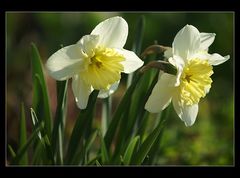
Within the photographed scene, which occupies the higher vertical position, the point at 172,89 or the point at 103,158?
the point at 172,89

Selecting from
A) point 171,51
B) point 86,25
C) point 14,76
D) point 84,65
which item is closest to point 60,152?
point 84,65

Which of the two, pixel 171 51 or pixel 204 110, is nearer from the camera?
pixel 171 51

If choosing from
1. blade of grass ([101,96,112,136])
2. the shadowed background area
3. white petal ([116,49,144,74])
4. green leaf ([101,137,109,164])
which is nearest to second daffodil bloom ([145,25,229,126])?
white petal ([116,49,144,74])

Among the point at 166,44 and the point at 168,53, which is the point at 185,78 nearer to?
the point at 168,53

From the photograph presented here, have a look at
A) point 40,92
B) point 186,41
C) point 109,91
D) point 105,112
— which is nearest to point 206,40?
point 186,41

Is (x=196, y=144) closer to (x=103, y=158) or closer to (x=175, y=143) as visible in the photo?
(x=175, y=143)

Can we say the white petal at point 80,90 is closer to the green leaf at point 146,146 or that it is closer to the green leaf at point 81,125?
the green leaf at point 81,125

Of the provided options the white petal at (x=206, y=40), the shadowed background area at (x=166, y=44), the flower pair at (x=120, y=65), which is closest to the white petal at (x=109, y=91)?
the flower pair at (x=120, y=65)

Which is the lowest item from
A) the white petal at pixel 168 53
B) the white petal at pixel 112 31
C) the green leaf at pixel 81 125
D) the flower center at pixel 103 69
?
the green leaf at pixel 81 125
